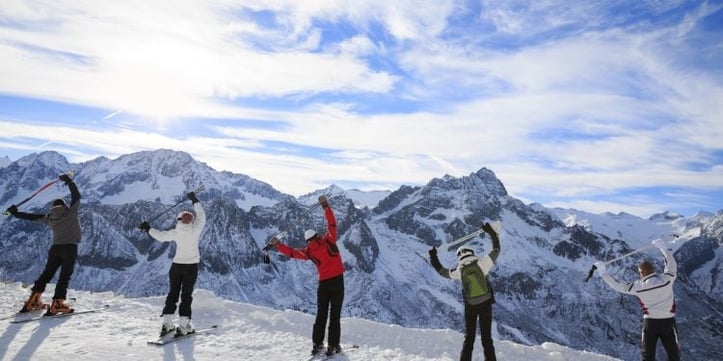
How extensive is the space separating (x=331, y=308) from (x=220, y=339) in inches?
127

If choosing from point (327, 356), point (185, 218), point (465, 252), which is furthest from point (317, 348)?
point (185, 218)

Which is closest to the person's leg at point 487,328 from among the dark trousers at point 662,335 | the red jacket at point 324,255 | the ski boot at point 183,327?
the red jacket at point 324,255

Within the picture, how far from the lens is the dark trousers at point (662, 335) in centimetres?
1149

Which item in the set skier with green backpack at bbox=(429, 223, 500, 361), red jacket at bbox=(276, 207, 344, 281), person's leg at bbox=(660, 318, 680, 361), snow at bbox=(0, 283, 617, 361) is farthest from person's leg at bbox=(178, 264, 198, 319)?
person's leg at bbox=(660, 318, 680, 361)

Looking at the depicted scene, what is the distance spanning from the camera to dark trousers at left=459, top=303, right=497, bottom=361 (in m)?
11.1

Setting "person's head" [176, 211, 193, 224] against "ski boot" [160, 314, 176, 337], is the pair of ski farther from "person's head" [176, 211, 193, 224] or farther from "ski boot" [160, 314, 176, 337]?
"person's head" [176, 211, 193, 224]

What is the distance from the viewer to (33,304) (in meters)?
15.1

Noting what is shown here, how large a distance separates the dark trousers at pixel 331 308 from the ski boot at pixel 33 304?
8.40 meters

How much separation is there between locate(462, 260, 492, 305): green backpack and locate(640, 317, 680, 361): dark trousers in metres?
3.59

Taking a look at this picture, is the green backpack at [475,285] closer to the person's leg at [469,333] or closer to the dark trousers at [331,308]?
the person's leg at [469,333]

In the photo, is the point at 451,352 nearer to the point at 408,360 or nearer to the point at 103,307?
the point at 408,360

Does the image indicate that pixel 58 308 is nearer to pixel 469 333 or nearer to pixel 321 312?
pixel 321 312

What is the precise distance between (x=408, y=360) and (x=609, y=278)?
16.2 feet

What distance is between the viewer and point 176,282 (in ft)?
43.6
